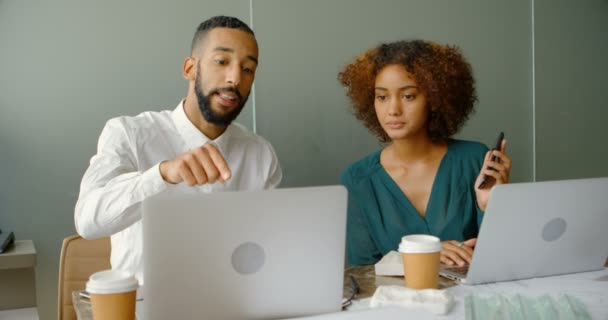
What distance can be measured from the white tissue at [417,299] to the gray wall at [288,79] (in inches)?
55.8

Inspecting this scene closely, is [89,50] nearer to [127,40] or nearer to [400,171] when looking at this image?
[127,40]

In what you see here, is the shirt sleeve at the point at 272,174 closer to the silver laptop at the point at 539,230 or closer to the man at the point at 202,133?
the man at the point at 202,133

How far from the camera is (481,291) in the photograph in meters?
1.34

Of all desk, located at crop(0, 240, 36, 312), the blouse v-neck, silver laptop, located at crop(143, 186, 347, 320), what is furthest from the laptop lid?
desk, located at crop(0, 240, 36, 312)

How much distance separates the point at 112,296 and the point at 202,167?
0.30m

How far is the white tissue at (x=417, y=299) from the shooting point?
3.85 feet

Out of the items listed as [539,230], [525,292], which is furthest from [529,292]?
[539,230]

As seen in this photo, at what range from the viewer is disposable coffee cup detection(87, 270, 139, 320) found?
103 centimetres

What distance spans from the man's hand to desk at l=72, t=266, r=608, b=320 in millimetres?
295

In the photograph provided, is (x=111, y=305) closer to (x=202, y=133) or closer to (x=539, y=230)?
(x=539, y=230)

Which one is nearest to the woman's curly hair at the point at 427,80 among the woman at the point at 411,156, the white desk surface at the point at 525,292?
the woman at the point at 411,156

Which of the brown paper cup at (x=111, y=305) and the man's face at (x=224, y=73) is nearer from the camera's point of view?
the brown paper cup at (x=111, y=305)

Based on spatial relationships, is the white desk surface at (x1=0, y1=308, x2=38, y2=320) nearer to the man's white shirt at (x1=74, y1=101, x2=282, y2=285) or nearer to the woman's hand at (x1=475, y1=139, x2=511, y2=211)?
the man's white shirt at (x1=74, y1=101, x2=282, y2=285)

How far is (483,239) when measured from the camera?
1.32 m
